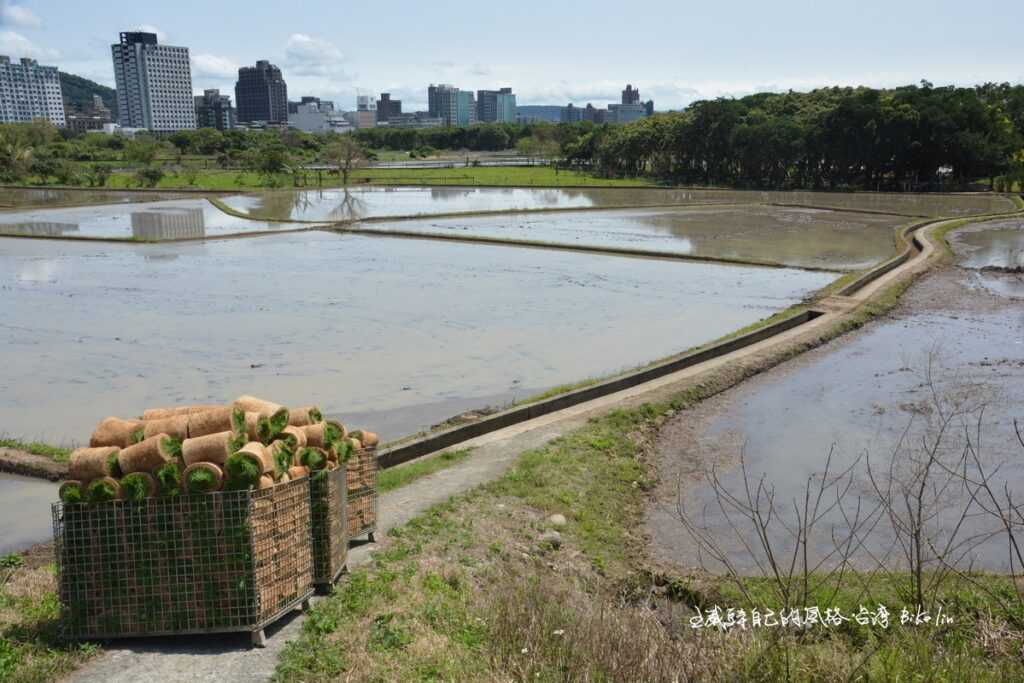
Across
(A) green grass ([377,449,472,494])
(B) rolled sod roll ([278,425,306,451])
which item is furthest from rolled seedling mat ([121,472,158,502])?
(A) green grass ([377,449,472,494])

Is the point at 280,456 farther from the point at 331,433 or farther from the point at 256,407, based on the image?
the point at 331,433

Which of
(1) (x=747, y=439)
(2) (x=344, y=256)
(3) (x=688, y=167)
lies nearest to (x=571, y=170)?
(3) (x=688, y=167)

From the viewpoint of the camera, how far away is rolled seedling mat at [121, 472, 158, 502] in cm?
541

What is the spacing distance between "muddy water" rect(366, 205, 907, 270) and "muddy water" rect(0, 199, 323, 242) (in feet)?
24.0

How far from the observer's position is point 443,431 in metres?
11.0

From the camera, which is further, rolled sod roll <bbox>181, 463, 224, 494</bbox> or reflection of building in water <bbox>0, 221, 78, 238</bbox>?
reflection of building in water <bbox>0, 221, 78, 238</bbox>

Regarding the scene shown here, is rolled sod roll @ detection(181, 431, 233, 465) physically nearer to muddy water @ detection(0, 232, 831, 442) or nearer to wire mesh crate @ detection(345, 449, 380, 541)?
wire mesh crate @ detection(345, 449, 380, 541)

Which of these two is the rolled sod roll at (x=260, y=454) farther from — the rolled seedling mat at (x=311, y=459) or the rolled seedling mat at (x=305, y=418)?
the rolled seedling mat at (x=305, y=418)

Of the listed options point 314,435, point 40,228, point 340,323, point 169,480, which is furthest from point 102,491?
point 40,228

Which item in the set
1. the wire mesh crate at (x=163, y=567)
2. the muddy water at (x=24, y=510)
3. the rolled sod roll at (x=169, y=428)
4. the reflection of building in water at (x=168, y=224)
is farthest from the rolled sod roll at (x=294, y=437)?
the reflection of building in water at (x=168, y=224)

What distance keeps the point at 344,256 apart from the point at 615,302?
12.0 metres

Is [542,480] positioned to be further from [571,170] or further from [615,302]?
[571,170]

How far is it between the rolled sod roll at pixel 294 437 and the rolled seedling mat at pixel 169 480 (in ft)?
3.00

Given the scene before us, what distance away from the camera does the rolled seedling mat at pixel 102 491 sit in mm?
5426
